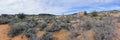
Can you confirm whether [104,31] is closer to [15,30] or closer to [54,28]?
[54,28]

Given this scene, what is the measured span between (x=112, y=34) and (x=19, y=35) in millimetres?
6969

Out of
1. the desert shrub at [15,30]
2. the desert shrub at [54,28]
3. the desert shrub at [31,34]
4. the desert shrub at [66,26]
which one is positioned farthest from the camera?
the desert shrub at [15,30]

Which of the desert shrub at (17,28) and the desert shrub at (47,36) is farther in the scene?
the desert shrub at (17,28)

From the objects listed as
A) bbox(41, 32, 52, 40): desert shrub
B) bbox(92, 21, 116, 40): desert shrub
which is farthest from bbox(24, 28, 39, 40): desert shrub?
bbox(92, 21, 116, 40): desert shrub

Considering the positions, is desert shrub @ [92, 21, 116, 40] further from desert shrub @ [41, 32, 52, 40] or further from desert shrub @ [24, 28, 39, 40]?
desert shrub @ [24, 28, 39, 40]

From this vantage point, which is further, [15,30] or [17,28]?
[17,28]

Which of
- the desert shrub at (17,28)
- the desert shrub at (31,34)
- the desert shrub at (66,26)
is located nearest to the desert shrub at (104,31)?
the desert shrub at (66,26)

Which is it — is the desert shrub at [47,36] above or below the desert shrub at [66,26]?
below

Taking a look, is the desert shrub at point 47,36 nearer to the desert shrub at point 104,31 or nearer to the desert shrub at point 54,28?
the desert shrub at point 54,28

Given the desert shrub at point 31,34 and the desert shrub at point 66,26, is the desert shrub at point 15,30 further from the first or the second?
the desert shrub at point 66,26

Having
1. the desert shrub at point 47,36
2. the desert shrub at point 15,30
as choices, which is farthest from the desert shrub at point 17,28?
the desert shrub at point 47,36

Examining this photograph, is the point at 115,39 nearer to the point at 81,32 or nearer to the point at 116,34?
the point at 116,34

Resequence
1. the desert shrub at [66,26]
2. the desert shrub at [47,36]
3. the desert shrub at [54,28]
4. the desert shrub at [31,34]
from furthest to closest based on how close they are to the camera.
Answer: the desert shrub at [54,28], the desert shrub at [66,26], the desert shrub at [31,34], the desert shrub at [47,36]

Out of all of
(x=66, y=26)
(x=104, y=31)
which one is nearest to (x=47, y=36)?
(x=66, y=26)
